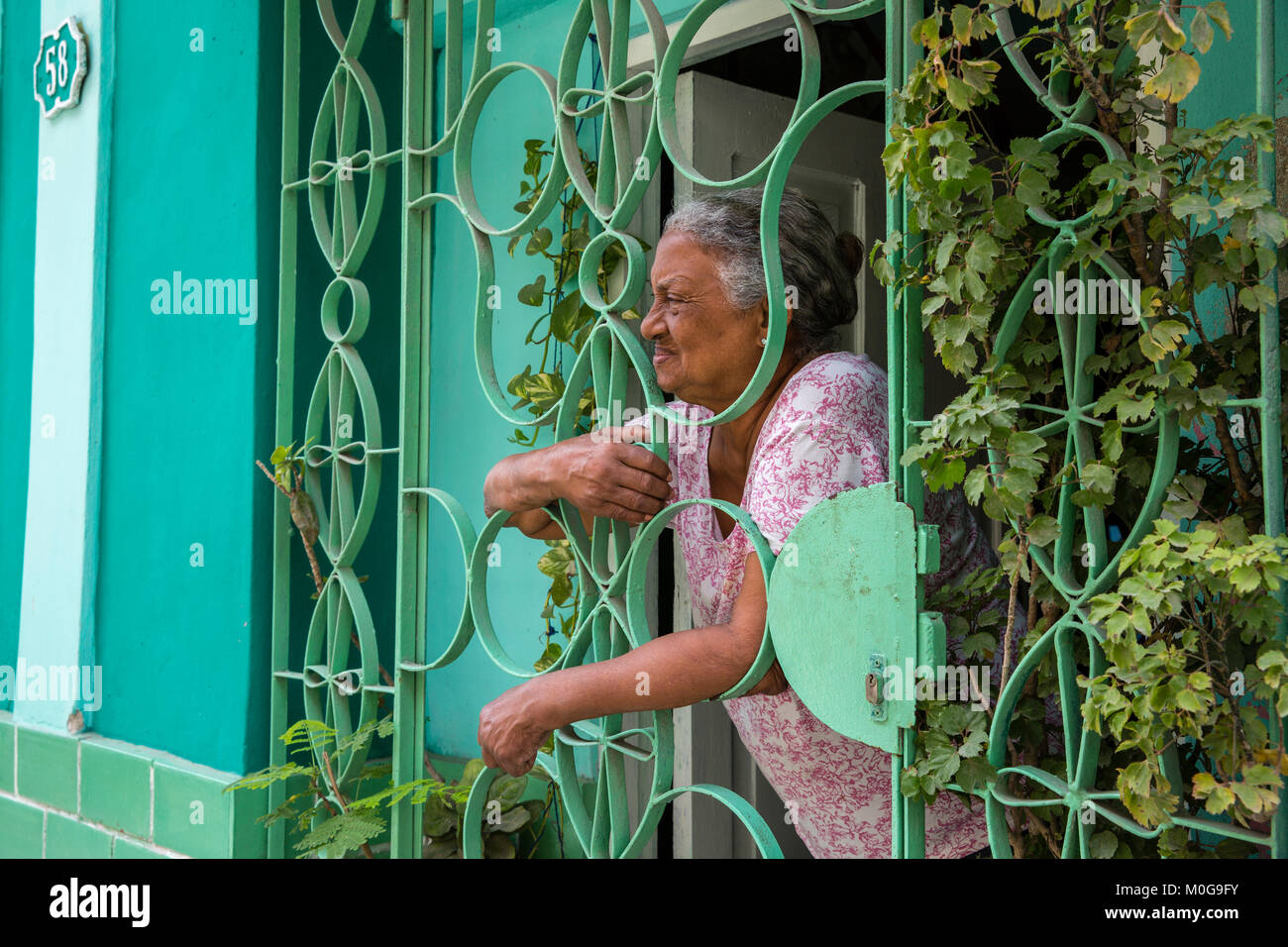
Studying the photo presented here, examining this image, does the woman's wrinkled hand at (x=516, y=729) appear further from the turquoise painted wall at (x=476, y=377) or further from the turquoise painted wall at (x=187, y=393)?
the turquoise painted wall at (x=187, y=393)

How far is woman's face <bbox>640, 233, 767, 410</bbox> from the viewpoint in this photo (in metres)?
1.89

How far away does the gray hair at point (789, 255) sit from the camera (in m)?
1.89

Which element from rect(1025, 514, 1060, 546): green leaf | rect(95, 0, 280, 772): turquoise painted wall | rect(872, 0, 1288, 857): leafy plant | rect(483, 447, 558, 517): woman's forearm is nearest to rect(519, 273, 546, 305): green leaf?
rect(95, 0, 280, 772): turquoise painted wall

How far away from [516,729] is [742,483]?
0.61m

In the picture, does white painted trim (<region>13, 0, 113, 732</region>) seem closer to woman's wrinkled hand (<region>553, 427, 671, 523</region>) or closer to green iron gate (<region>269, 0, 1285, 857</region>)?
green iron gate (<region>269, 0, 1285, 857</region>)

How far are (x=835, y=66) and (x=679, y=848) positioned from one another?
2438 mm

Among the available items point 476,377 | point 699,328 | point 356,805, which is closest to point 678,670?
point 699,328

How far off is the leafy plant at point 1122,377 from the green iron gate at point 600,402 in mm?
33

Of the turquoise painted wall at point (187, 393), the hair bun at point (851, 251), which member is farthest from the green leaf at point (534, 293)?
the hair bun at point (851, 251)

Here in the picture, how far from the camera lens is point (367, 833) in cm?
237

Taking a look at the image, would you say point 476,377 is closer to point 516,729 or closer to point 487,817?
point 487,817

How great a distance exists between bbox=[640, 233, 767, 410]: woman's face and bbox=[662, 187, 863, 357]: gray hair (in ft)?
0.07

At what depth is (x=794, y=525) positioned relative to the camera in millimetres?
1675

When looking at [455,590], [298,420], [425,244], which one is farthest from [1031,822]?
[298,420]
